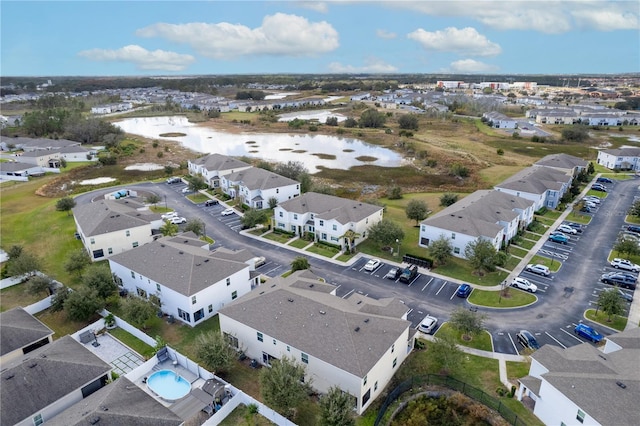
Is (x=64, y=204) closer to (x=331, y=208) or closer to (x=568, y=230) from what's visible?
(x=331, y=208)

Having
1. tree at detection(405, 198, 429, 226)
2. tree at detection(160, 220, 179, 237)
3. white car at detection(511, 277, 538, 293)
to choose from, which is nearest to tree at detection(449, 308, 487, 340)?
white car at detection(511, 277, 538, 293)

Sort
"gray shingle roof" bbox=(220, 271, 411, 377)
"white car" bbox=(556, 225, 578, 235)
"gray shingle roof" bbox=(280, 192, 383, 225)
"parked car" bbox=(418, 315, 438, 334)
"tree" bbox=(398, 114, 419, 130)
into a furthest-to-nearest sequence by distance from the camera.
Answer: "tree" bbox=(398, 114, 419, 130), "white car" bbox=(556, 225, 578, 235), "gray shingle roof" bbox=(280, 192, 383, 225), "parked car" bbox=(418, 315, 438, 334), "gray shingle roof" bbox=(220, 271, 411, 377)

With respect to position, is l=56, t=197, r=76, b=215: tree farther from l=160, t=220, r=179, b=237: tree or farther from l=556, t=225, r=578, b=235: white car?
l=556, t=225, r=578, b=235: white car

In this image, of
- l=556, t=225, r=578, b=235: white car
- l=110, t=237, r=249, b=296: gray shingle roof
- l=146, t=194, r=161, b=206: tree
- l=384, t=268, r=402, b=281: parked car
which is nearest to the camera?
l=110, t=237, r=249, b=296: gray shingle roof

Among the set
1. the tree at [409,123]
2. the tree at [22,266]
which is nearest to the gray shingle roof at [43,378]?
the tree at [22,266]

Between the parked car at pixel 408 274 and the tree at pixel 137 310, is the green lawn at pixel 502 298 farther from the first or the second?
the tree at pixel 137 310
